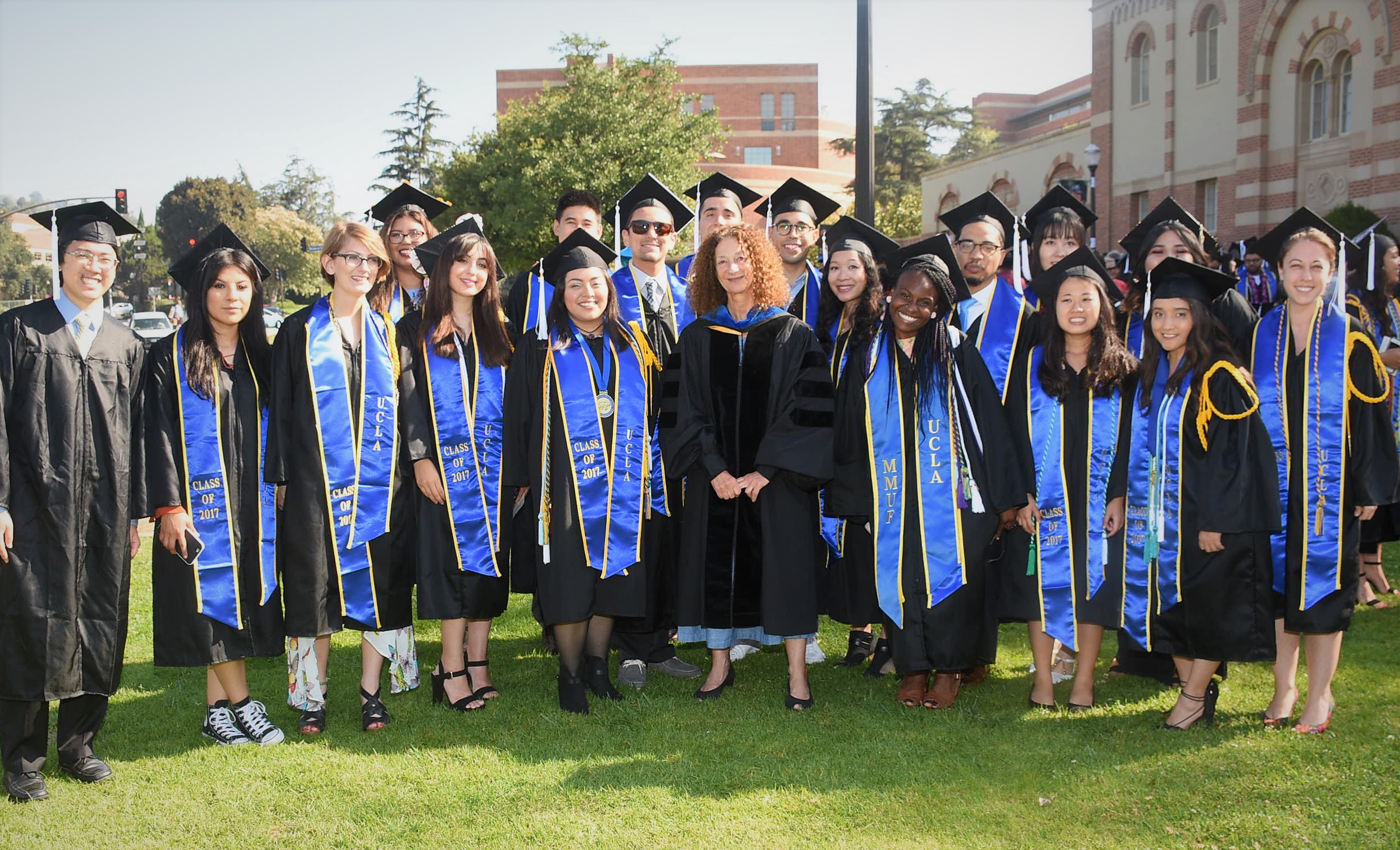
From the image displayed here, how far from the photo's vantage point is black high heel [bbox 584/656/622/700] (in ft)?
15.9

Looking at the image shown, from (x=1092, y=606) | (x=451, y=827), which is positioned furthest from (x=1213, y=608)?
(x=451, y=827)

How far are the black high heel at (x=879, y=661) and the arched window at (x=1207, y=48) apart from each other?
21524 mm

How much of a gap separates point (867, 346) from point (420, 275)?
2.51 metres

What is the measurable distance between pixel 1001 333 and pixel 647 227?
184cm

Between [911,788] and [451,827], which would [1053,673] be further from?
[451,827]

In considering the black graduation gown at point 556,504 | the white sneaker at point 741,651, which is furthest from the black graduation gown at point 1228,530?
the black graduation gown at point 556,504

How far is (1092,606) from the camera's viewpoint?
445 cm

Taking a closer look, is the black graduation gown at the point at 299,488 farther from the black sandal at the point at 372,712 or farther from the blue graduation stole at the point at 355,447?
the black sandal at the point at 372,712

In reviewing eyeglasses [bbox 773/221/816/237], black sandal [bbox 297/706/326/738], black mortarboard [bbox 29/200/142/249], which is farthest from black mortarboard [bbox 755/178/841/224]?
black sandal [bbox 297/706/326/738]

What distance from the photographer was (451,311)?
4.68 metres

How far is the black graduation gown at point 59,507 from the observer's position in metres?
3.78

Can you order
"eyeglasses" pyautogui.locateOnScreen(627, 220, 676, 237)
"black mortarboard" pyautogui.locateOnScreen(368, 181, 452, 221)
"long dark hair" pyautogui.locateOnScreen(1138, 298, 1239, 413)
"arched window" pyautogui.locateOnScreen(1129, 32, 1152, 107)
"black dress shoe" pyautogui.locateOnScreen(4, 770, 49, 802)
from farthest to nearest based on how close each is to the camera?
"arched window" pyautogui.locateOnScreen(1129, 32, 1152, 107) < "black mortarboard" pyautogui.locateOnScreen(368, 181, 452, 221) < "eyeglasses" pyautogui.locateOnScreen(627, 220, 676, 237) < "long dark hair" pyautogui.locateOnScreen(1138, 298, 1239, 413) < "black dress shoe" pyautogui.locateOnScreen(4, 770, 49, 802)

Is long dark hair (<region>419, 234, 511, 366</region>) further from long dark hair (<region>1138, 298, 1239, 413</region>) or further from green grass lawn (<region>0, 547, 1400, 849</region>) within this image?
long dark hair (<region>1138, 298, 1239, 413</region>)

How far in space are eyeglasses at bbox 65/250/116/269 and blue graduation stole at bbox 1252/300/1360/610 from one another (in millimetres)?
4645
